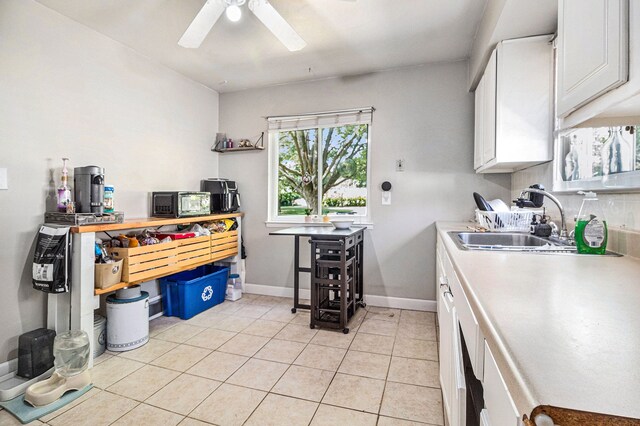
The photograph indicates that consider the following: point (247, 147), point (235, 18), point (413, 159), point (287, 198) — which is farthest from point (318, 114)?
point (235, 18)

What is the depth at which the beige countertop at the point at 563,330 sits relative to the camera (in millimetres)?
393

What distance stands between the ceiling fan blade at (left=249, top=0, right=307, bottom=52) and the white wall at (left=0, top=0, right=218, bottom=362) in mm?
1574

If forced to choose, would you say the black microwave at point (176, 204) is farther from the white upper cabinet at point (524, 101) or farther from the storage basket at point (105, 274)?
the white upper cabinet at point (524, 101)

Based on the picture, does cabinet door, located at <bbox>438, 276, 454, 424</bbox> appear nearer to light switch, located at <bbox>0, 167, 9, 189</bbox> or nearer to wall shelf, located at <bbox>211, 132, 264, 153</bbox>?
light switch, located at <bbox>0, 167, 9, 189</bbox>

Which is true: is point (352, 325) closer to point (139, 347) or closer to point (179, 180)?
point (139, 347)

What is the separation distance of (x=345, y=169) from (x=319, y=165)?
32 centimetres

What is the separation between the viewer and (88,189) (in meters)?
2.25

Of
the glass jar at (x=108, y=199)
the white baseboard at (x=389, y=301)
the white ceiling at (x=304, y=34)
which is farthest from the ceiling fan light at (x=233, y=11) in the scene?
the white baseboard at (x=389, y=301)

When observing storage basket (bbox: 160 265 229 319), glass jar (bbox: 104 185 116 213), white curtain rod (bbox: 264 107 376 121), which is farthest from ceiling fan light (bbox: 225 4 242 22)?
storage basket (bbox: 160 265 229 319)

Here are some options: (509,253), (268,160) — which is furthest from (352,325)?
(268,160)

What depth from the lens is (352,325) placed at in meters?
2.88

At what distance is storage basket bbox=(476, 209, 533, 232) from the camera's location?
204 cm

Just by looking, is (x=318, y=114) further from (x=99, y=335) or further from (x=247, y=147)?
(x=99, y=335)

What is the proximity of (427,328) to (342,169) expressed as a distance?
6.15 feet
